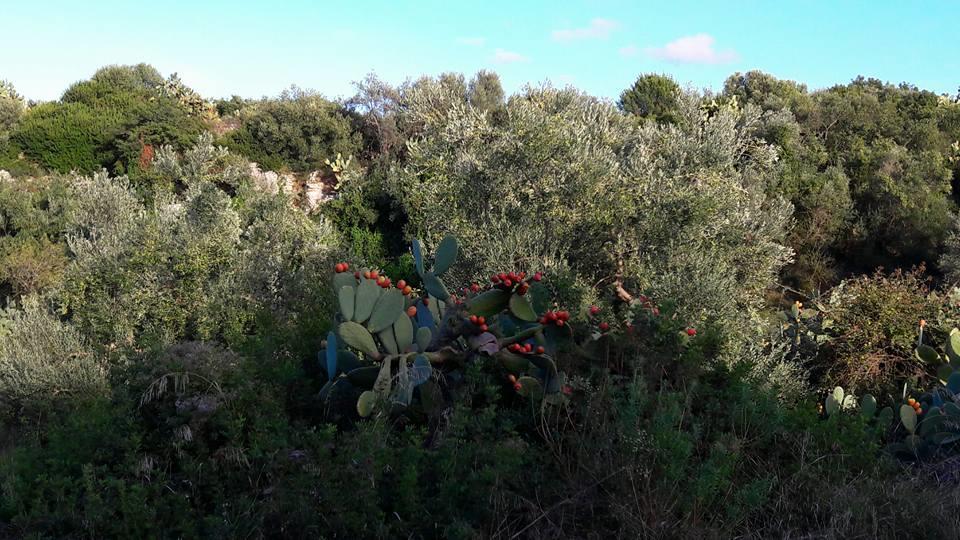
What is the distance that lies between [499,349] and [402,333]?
569 millimetres

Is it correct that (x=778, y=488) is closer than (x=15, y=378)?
Yes

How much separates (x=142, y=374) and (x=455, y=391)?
1.58 metres

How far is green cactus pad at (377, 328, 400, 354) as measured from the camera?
177 inches

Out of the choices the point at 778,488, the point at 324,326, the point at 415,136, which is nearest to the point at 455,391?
the point at 324,326

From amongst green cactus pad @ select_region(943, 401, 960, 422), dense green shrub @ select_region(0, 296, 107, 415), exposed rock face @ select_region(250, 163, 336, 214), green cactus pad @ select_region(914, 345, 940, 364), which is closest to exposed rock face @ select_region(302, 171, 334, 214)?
exposed rock face @ select_region(250, 163, 336, 214)

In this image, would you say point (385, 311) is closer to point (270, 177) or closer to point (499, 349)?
point (499, 349)

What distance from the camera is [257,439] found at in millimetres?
3621

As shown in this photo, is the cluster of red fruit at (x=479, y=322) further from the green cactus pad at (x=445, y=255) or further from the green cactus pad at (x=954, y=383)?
the green cactus pad at (x=954, y=383)

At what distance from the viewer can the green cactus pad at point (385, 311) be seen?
176 inches

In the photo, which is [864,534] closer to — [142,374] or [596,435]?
[596,435]

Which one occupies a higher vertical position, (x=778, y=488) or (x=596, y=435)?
(x=596, y=435)

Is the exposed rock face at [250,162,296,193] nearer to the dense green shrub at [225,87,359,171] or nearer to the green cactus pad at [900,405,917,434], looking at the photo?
the dense green shrub at [225,87,359,171]

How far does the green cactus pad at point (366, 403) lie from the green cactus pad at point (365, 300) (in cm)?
54

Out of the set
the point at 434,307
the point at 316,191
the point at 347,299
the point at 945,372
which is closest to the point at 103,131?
the point at 316,191
